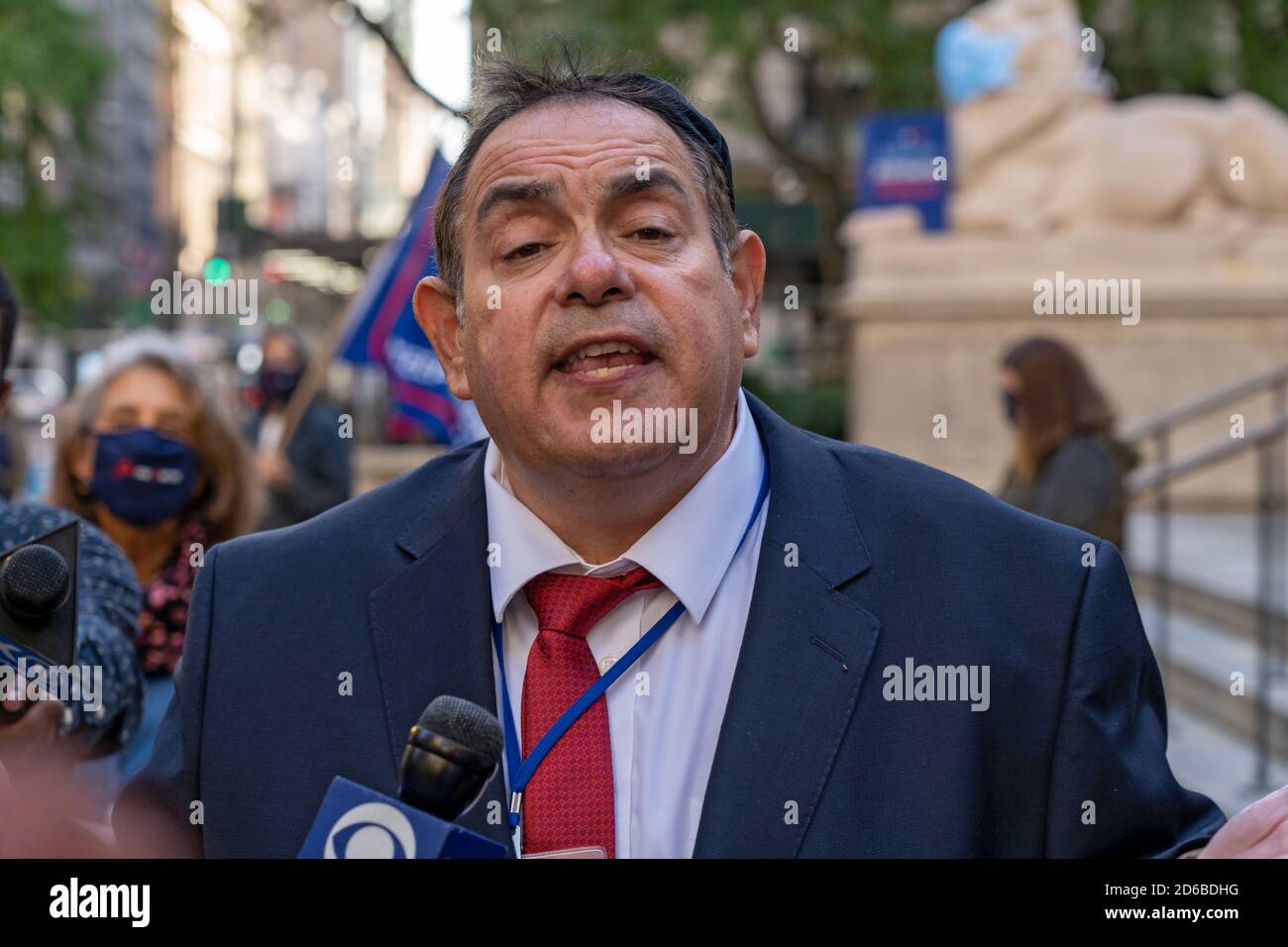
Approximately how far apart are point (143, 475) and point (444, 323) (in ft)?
8.94

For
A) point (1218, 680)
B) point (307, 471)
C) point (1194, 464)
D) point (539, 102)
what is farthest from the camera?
point (307, 471)

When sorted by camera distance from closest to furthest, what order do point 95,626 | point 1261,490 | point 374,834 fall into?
point 374,834, point 95,626, point 1261,490

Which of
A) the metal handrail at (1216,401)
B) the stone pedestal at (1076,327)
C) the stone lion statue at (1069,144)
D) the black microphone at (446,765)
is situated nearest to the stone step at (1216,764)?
the metal handrail at (1216,401)

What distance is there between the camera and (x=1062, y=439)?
6.91 metres

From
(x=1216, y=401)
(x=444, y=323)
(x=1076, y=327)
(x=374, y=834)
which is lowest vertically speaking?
(x=374, y=834)

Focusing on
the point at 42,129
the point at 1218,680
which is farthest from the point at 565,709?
the point at 42,129

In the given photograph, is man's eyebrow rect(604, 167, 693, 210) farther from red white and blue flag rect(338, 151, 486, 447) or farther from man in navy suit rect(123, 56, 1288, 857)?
red white and blue flag rect(338, 151, 486, 447)

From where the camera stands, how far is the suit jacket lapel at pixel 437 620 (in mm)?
2227

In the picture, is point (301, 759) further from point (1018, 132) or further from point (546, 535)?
point (1018, 132)

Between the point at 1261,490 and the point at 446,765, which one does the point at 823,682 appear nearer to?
the point at 446,765

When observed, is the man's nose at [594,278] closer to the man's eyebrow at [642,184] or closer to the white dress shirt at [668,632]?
the man's eyebrow at [642,184]

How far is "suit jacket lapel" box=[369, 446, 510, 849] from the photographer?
7.30 ft

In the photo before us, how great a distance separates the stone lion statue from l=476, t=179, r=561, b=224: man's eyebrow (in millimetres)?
14639
